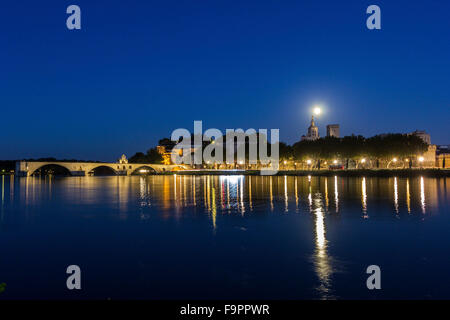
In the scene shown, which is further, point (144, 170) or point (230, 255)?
point (144, 170)

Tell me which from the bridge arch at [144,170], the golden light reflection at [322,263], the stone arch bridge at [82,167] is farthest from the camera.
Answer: the bridge arch at [144,170]

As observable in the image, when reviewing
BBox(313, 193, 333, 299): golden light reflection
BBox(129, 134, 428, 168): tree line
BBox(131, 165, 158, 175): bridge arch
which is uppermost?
BBox(129, 134, 428, 168): tree line

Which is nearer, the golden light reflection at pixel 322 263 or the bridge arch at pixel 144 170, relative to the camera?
the golden light reflection at pixel 322 263

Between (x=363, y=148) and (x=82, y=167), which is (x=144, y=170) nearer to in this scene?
(x=82, y=167)

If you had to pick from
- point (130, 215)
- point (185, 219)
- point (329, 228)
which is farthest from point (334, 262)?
point (130, 215)

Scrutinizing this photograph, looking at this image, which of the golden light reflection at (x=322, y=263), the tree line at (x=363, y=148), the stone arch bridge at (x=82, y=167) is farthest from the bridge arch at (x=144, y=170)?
the golden light reflection at (x=322, y=263)

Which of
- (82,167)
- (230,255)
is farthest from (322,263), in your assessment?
(82,167)

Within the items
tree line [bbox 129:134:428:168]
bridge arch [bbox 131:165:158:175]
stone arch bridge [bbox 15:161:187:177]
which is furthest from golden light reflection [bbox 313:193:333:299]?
bridge arch [bbox 131:165:158:175]

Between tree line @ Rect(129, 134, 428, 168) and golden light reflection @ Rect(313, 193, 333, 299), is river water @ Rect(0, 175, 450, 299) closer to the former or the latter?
golden light reflection @ Rect(313, 193, 333, 299)

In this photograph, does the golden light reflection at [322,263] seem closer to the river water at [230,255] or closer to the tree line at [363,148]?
the river water at [230,255]

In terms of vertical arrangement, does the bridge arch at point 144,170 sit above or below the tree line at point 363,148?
below

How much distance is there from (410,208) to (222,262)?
757 inches

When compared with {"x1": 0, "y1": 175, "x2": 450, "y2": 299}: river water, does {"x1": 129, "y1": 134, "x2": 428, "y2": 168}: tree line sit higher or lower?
higher
